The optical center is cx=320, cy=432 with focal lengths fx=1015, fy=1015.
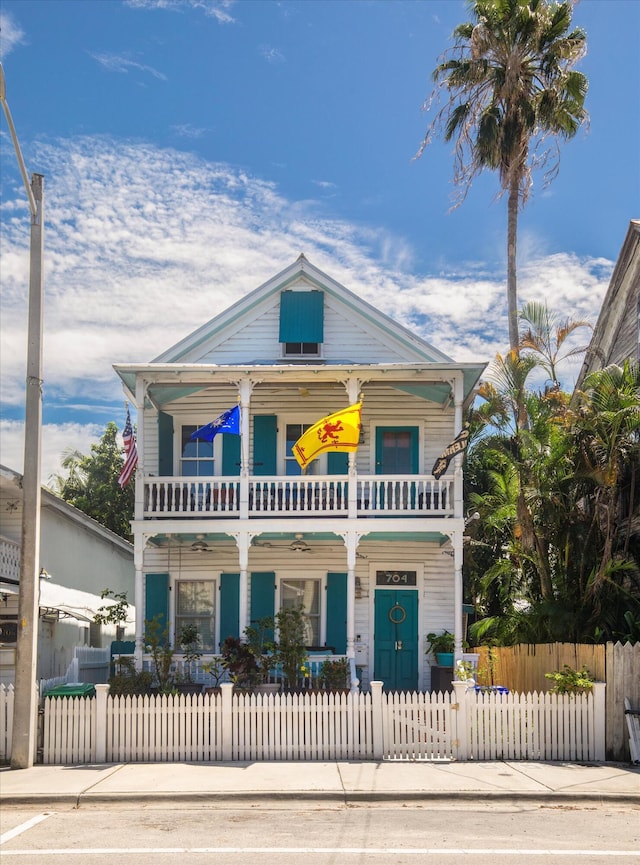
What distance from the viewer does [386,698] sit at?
1456cm

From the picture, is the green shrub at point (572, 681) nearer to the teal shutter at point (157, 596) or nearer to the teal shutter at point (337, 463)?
the teal shutter at point (337, 463)

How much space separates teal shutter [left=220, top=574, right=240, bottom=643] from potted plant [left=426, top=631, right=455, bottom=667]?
12.7 feet

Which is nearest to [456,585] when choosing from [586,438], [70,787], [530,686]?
[530,686]

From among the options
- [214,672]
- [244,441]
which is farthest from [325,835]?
[244,441]

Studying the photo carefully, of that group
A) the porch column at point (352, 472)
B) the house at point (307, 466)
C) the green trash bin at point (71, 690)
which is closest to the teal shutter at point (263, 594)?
the house at point (307, 466)

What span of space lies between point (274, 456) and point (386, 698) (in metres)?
7.46

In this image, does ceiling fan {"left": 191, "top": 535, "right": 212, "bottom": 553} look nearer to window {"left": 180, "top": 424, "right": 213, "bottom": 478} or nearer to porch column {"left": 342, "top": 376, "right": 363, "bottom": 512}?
window {"left": 180, "top": 424, "right": 213, "bottom": 478}

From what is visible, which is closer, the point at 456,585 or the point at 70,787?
the point at 70,787

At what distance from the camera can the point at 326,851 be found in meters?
9.11

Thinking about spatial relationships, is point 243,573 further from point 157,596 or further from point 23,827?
point 23,827

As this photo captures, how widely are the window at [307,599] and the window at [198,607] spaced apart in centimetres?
151

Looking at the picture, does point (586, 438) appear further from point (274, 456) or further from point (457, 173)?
point (457, 173)

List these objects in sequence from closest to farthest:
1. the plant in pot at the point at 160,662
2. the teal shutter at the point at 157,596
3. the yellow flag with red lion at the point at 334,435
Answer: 1. the plant in pot at the point at 160,662
2. the yellow flag with red lion at the point at 334,435
3. the teal shutter at the point at 157,596

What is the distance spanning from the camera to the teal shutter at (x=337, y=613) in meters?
20.4
